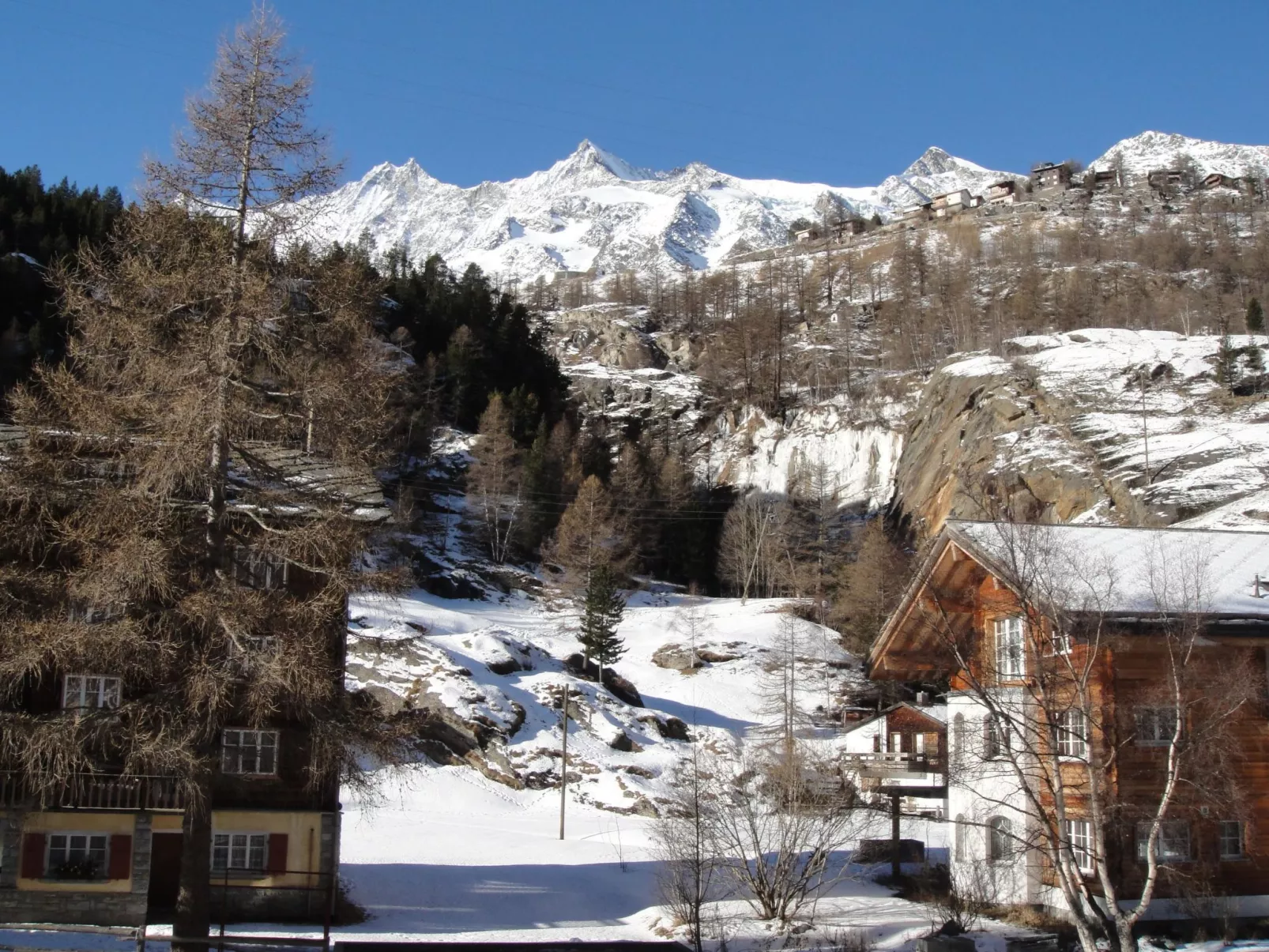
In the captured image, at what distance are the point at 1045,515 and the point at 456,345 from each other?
46633mm

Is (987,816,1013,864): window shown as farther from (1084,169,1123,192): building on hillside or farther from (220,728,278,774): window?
(1084,169,1123,192): building on hillside

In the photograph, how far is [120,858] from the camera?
2117 centimetres

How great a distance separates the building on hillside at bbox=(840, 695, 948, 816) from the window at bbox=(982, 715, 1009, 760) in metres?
6.04

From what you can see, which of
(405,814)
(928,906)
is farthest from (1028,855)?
(405,814)

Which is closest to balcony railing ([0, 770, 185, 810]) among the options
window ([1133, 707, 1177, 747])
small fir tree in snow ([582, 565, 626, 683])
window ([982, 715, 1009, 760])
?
window ([982, 715, 1009, 760])

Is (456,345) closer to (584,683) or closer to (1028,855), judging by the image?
(584,683)

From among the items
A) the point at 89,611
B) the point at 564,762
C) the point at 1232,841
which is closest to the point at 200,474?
the point at 89,611

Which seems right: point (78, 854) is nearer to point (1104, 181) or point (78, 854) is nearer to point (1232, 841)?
point (1232, 841)

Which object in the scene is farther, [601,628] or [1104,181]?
[1104,181]

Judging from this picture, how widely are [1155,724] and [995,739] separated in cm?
343

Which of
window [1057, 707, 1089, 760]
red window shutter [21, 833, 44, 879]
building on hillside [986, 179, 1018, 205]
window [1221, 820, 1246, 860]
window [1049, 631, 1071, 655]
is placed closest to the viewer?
window [1049, 631, 1071, 655]

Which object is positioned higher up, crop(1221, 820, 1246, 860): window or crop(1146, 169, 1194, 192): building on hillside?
crop(1146, 169, 1194, 192): building on hillside

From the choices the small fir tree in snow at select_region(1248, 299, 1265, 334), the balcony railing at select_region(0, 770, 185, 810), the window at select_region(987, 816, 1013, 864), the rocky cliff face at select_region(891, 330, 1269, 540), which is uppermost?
the small fir tree in snow at select_region(1248, 299, 1265, 334)

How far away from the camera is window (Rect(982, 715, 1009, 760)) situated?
1683 cm
